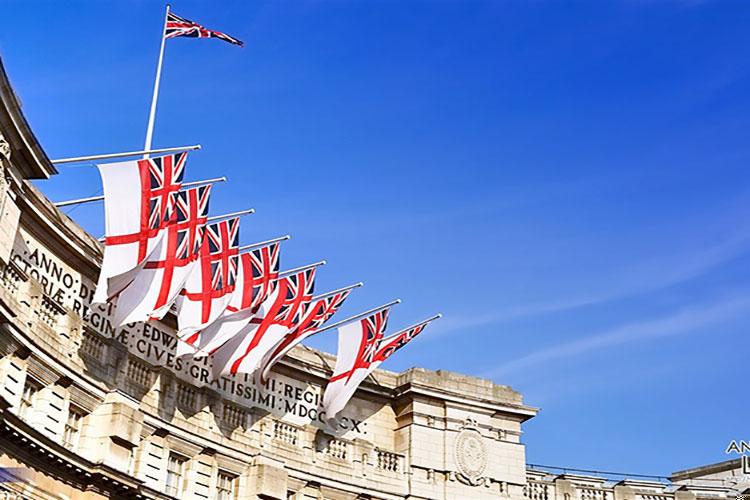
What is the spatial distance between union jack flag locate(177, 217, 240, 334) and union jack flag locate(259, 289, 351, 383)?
151 inches

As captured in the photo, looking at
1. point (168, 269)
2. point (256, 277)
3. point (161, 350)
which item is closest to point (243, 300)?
point (256, 277)

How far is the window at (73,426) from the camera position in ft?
128

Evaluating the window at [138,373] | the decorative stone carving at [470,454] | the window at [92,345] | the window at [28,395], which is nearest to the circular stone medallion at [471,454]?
the decorative stone carving at [470,454]

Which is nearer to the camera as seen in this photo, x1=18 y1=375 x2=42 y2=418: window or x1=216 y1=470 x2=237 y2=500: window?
x1=18 y1=375 x2=42 y2=418: window

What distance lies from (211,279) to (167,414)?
581 cm

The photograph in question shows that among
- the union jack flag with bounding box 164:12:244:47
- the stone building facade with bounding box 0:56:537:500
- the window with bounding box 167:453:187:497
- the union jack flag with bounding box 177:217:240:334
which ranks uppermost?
the union jack flag with bounding box 164:12:244:47

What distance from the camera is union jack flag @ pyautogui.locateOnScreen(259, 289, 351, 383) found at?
46.0 meters

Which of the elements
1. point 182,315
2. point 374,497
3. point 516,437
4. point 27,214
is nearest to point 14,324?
point 27,214

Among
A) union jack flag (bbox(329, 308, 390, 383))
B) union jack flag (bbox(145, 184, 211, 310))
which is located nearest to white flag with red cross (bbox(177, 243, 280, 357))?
union jack flag (bbox(145, 184, 211, 310))

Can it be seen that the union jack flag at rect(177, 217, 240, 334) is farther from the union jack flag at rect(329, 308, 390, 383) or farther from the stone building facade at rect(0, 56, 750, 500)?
the union jack flag at rect(329, 308, 390, 383)

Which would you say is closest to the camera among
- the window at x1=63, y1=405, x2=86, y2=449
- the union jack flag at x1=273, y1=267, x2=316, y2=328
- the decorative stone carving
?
the window at x1=63, y1=405, x2=86, y2=449

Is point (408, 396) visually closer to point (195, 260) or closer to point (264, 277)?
point (264, 277)

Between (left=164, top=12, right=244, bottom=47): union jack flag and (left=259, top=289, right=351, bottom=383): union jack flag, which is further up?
(left=164, top=12, right=244, bottom=47): union jack flag

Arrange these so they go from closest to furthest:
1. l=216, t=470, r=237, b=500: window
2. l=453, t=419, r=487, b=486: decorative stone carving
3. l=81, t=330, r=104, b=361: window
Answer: l=81, t=330, r=104, b=361: window → l=216, t=470, r=237, b=500: window → l=453, t=419, r=487, b=486: decorative stone carving
